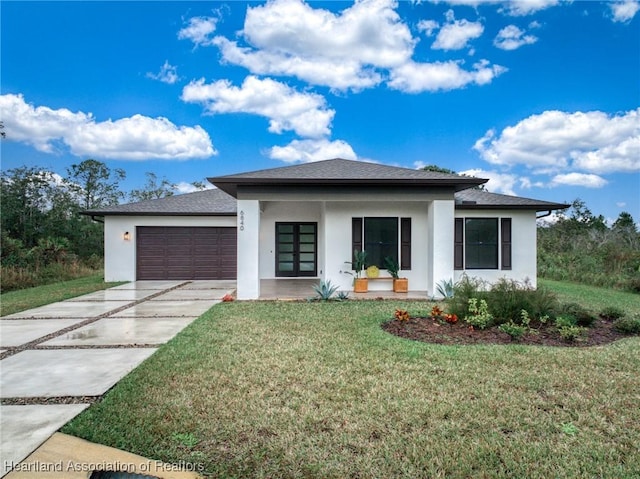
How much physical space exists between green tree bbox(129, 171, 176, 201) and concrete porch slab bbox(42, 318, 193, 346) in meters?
26.4

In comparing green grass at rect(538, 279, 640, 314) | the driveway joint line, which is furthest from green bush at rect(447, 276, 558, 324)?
the driveway joint line

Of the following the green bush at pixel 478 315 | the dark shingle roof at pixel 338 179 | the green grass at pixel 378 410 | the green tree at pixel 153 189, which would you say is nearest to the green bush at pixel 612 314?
the green grass at pixel 378 410

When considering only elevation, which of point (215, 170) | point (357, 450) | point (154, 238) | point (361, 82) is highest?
point (361, 82)

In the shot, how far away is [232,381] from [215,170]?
2552cm

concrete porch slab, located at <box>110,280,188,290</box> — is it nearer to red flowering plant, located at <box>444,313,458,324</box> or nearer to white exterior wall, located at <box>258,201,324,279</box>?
white exterior wall, located at <box>258,201,324,279</box>

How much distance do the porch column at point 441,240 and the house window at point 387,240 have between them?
1045mm

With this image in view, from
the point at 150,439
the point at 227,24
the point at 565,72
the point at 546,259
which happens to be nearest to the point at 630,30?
the point at 565,72

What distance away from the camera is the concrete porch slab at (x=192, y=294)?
9889mm

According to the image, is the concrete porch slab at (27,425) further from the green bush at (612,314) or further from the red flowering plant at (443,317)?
the green bush at (612,314)

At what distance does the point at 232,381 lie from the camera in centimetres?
393

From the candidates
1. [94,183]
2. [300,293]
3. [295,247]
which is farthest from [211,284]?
[94,183]

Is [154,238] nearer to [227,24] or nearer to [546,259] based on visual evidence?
[227,24]

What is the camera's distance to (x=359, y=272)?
1042cm

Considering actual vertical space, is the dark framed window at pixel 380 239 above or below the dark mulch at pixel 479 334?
above
